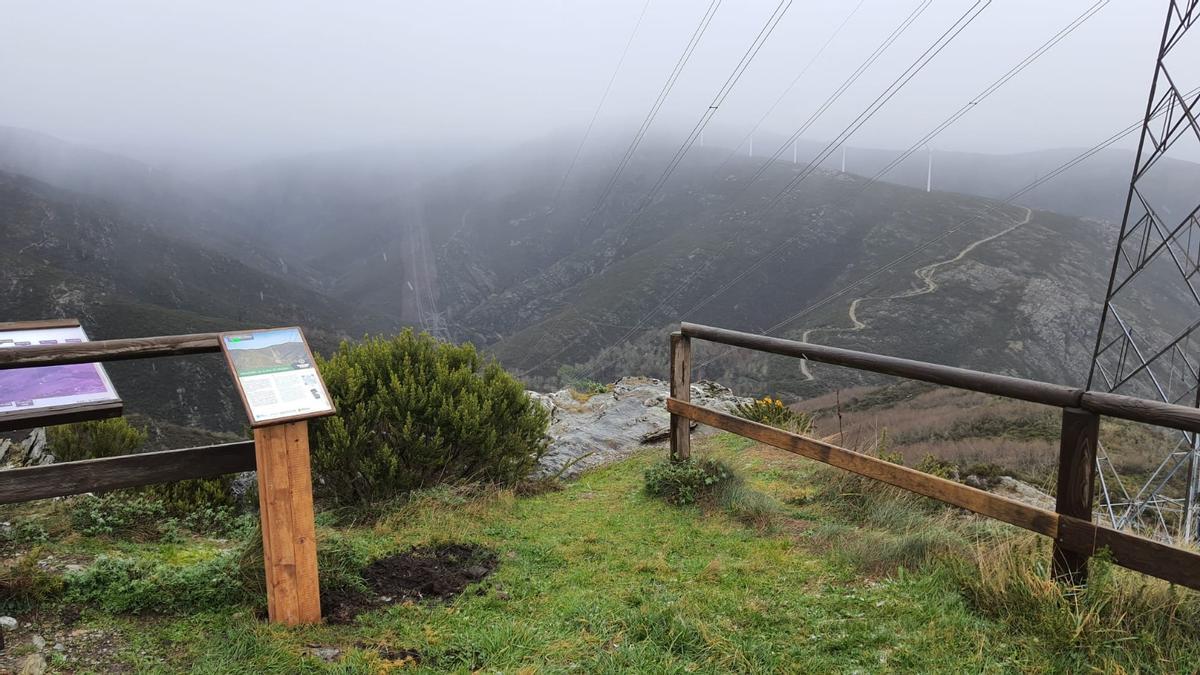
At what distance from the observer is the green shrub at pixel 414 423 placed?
5848 mm

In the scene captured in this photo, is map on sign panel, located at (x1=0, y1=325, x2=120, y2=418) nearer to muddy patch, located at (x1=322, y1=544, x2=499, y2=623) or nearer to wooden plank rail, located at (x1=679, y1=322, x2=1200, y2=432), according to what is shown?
muddy patch, located at (x1=322, y1=544, x2=499, y2=623)

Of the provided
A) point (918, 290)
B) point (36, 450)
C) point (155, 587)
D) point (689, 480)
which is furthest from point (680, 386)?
point (918, 290)

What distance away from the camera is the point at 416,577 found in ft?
13.9

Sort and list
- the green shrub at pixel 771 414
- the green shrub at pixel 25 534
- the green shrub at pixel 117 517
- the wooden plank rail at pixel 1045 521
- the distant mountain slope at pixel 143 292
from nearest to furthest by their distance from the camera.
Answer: the wooden plank rail at pixel 1045 521
the green shrub at pixel 25 534
the green shrub at pixel 117 517
the green shrub at pixel 771 414
the distant mountain slope at pixel 143 292

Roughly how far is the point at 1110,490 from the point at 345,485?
78.0 feet

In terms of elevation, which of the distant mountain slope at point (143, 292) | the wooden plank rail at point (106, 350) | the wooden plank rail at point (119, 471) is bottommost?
the distant mountain slope at point (143, 292)

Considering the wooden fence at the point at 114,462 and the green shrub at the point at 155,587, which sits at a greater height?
the wooden fence at the point at 114,462

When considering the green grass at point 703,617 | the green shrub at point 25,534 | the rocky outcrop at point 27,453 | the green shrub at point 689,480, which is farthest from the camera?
the rocky outcrop at point 27,453

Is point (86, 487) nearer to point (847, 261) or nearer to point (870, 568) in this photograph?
point (870, 568)

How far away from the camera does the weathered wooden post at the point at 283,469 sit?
133 inches

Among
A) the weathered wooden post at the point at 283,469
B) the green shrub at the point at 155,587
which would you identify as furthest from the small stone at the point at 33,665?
the weathered wooden post at the point at 283,469

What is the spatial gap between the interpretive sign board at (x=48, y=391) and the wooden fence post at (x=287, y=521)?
34.0 inches

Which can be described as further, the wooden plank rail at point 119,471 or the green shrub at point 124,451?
the green shrub at point 124,451

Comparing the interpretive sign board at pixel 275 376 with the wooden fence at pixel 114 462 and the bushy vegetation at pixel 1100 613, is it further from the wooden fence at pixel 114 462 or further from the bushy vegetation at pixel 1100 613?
the bushy vegetation at pixel 1100 613
